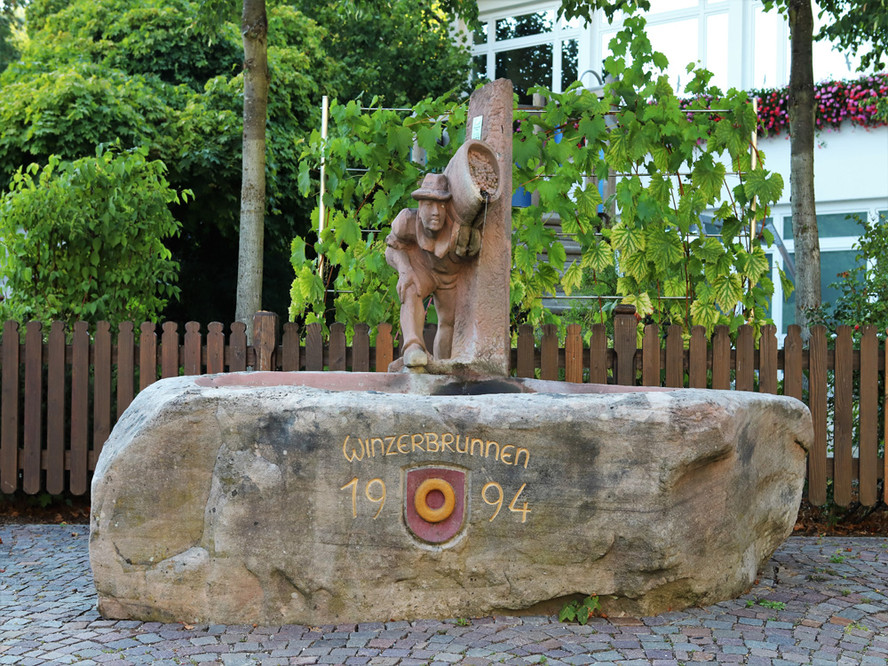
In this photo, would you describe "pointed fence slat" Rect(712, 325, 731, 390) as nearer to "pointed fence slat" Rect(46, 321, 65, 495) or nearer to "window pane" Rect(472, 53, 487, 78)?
"pointed fence slat" Rect(46, 321, 65, 495)

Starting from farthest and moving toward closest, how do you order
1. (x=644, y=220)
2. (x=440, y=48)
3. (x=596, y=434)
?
1. (x=440, y=48)
2. (x=644, y=220)
3. (x=596, y=434)

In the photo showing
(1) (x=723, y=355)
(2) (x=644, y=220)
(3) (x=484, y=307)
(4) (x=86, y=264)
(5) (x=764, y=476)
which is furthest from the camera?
(4) (x=86, y=264)

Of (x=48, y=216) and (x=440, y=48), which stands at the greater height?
(x=440, y=48)

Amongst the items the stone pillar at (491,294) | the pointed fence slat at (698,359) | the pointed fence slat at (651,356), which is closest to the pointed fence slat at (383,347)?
the stone pillar at (491,294)

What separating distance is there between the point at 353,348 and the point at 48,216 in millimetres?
2819

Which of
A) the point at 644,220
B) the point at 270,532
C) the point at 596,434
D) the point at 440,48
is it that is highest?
the point at 440,48

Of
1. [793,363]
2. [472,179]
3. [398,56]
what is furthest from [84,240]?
[398,56]

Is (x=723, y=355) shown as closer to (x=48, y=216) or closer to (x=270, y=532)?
(x=270, y=532)

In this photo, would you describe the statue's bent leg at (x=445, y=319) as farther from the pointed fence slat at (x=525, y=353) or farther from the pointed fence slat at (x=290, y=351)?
the pointed fence slat at (x=290, y=351)

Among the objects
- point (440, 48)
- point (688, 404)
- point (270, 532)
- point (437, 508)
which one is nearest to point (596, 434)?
point (688, 404)

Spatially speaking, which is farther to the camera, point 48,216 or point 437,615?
point 48,216

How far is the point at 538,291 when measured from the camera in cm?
738

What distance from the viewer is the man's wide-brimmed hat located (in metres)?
5.12

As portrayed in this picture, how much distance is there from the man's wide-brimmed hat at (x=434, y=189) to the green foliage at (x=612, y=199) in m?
1.85
